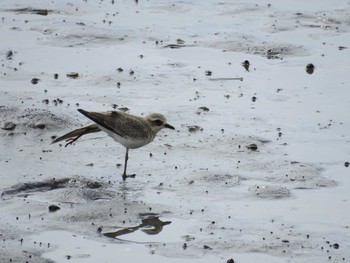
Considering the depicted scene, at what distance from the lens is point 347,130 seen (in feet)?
47.9

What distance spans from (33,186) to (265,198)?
8.48 ft

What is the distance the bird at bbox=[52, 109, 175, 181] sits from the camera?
1286cm

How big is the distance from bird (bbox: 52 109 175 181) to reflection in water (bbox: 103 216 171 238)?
53.3 inches

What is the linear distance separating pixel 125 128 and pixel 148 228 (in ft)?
6.63

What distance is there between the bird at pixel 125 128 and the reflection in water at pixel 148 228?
1355 millimetres

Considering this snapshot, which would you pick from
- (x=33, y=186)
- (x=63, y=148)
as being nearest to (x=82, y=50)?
(x=63, y=148)

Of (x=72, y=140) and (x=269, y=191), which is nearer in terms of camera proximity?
(x=269, y=191)

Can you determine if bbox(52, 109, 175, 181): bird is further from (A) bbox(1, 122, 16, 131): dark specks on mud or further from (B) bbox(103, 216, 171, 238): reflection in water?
(B) bbox(103, 216, 171, 238): reflection in water

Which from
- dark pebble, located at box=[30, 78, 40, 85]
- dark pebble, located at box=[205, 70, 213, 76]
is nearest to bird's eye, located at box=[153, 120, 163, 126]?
dark pebble, located at box=[30, 78, 40, 85]

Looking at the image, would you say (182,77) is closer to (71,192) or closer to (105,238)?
(71,192)

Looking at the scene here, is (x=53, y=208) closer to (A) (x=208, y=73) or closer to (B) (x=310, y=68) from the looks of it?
(A) (x=208, y=73)

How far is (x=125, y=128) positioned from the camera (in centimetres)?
1293

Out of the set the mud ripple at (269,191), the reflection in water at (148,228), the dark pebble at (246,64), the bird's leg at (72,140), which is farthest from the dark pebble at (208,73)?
the reflection in water at (148,228)

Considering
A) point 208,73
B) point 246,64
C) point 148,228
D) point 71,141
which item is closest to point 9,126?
point 71,141
